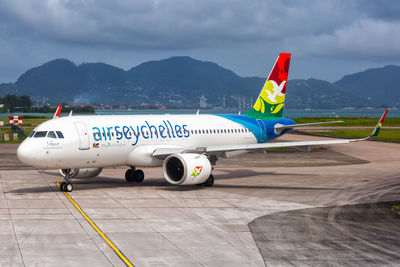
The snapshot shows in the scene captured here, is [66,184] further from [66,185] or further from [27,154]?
[27,154]

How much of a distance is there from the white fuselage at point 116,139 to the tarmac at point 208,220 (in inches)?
72.7

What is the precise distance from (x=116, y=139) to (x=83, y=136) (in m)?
2.00

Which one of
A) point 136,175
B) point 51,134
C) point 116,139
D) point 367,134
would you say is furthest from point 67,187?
point 367,134

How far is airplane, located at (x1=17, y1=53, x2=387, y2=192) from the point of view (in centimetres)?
2772

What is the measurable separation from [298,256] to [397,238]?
184 inches

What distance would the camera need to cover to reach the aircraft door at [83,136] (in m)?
28.3

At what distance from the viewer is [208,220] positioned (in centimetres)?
2198

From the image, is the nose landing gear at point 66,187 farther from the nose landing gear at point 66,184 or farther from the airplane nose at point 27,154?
the airplane nose at point 27,154

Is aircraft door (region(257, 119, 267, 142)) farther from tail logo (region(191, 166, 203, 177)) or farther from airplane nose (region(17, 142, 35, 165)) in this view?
airplane nose (region(17, 142, 35, 165))

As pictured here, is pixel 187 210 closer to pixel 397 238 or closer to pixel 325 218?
pixel 325 218

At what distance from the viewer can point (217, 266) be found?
1547cm

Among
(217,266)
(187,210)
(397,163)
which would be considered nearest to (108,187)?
(187,210)

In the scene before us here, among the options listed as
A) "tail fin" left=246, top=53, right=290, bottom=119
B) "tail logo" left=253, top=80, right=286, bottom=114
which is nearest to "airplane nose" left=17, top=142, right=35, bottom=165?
"tail fin" left=246, top=53, right=290, bottom=119

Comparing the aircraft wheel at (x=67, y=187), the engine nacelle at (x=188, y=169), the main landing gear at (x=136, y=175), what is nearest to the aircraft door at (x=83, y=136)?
the aircraft wheel at (x=67, y=187)
